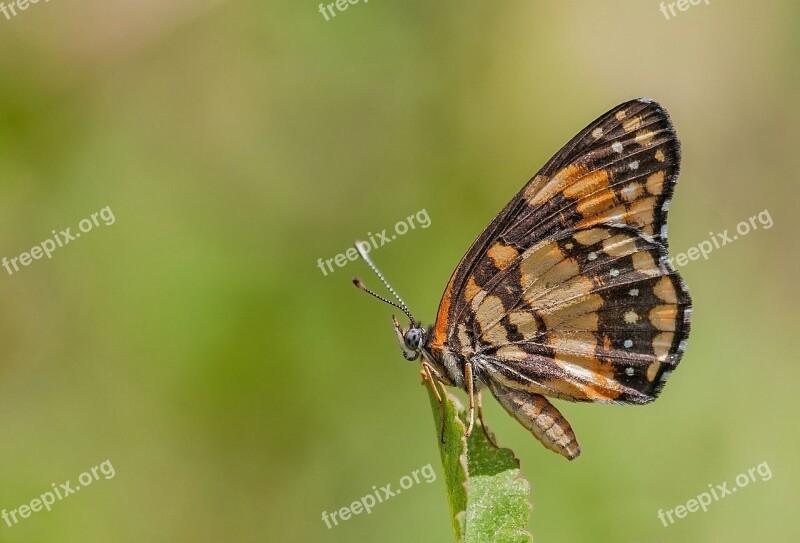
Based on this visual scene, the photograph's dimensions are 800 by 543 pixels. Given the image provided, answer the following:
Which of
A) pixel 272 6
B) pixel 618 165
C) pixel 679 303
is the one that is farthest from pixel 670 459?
pixel 272 6

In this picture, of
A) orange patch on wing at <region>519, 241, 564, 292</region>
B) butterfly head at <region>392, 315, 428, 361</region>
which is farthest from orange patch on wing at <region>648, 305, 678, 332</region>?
butterfly head at <region>392, 315, 428, 361</region>

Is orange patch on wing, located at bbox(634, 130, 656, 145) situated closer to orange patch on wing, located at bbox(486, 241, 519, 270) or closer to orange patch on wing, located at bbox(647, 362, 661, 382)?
orange patch on wing, located at bbox(486, 241, 519, 270)

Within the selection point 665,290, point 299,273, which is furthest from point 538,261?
point 299,273

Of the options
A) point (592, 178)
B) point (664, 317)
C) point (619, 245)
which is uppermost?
point (592, 178)

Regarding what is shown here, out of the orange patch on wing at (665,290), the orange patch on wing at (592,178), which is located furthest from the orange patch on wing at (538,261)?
the orange patch on wing at (665,290)

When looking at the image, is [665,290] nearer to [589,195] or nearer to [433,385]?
[589,195]

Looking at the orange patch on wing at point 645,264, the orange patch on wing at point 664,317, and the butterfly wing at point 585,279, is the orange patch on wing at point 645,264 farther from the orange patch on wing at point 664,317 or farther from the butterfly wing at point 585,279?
the orange patch on wing at point 664,317
